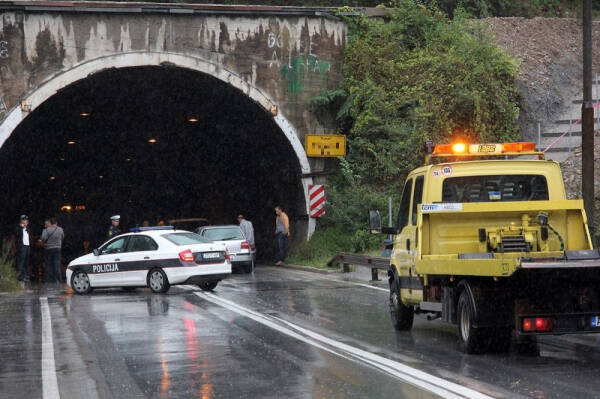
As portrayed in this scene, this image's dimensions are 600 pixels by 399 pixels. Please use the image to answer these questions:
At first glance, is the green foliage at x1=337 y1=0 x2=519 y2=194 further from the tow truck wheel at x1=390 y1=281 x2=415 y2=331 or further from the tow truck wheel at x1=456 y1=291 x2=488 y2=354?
the tow truck wheel at x1=456 y1=291 x2=488 y2=354

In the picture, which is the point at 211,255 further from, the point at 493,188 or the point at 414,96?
the point at 414,96

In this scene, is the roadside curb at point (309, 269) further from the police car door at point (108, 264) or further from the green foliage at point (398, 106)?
the police car door at point (108, 264)

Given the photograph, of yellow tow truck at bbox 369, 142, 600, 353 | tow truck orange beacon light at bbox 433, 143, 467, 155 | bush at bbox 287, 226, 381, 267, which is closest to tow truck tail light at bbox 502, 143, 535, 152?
yellow tow truck at bbox 369, 142, 600, 353

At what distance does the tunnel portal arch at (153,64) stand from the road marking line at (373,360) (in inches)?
626

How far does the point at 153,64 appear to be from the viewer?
Answer: 31219 millimetres

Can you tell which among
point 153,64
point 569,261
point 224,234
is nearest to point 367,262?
point 224,234

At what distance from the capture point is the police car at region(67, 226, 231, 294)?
72.3ft

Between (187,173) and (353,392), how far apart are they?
1655 inches

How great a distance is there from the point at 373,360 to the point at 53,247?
64.6 ft

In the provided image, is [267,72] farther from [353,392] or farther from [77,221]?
[353,392]

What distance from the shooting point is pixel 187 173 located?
50.1 metres

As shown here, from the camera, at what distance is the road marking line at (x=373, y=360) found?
28.3ft

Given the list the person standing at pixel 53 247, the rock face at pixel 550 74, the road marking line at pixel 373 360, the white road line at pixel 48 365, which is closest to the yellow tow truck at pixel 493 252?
the road marking line at pixel 373 360

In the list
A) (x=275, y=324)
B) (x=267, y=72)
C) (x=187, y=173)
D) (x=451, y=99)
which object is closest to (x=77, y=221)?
(x=187, y=173)
